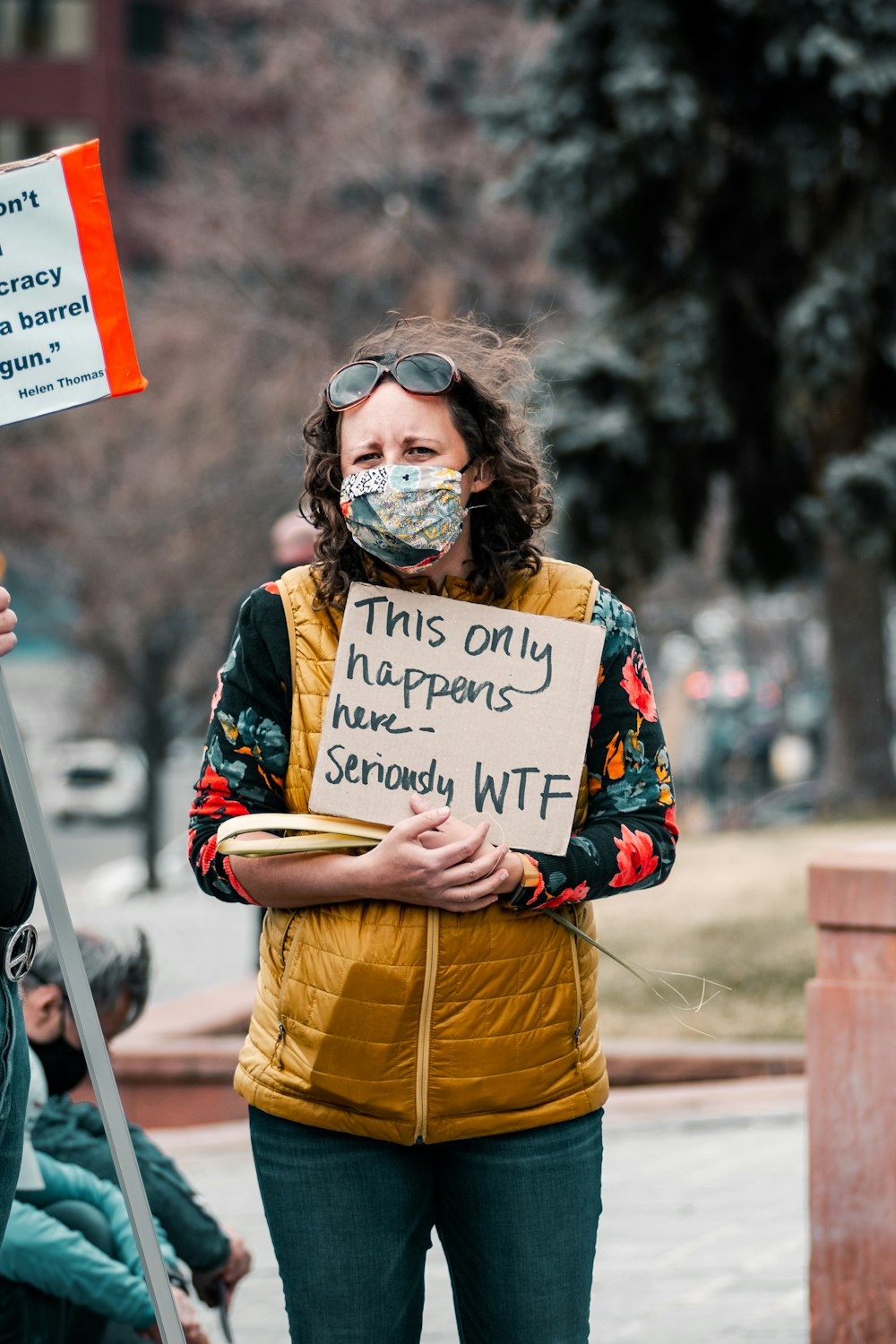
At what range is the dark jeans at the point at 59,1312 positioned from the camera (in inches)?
128

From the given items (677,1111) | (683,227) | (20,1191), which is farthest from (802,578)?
(20,1191)

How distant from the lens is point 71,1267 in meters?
3.18

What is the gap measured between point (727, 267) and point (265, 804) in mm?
12596

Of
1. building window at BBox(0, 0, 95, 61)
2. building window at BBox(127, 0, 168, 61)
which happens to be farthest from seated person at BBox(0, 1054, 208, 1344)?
building window at BBox(0, 0, 95, 61)

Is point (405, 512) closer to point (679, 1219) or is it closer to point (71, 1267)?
Answer: point (71, 1267)

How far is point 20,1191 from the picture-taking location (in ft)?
10.6

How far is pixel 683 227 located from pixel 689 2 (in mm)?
1764

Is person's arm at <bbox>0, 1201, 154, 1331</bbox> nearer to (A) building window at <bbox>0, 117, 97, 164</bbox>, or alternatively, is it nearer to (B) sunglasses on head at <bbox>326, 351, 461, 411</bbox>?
(B) sunglasses on head at <bbox>326, 351, 461, 411</bbox>

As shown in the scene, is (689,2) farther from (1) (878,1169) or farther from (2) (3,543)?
(2) (3,543)

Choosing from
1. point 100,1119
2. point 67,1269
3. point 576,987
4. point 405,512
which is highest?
point 405,512

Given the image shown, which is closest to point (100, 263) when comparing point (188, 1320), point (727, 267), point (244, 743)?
point (244, 743)

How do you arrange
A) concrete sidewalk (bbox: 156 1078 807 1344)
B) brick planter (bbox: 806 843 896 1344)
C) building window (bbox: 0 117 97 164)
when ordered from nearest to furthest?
brick planter (bbox: 806 843 896 1344), concrete sidewalk (bbox: 156 1078 807 1344), building window (bbox: 0 117 97 164)

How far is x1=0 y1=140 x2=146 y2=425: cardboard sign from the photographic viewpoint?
8.25 ft

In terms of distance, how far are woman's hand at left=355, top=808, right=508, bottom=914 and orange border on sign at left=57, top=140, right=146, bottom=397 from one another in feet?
2.47
